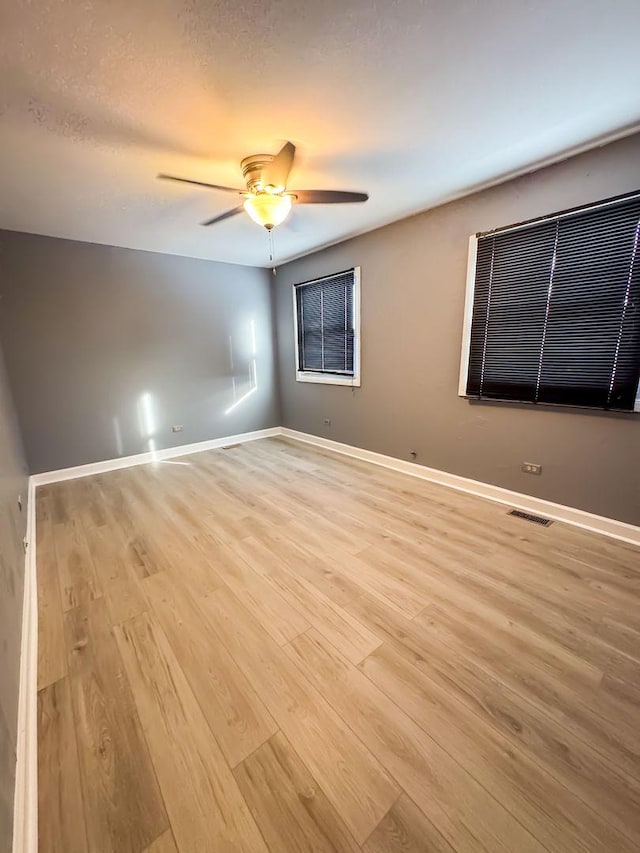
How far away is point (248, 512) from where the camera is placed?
109 inches

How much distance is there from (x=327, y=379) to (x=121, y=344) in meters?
2.47

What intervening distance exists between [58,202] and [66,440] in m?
2.27

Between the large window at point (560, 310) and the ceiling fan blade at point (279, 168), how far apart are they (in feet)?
5.41

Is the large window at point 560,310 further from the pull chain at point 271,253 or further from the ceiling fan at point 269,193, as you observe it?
the pull chain at point 271,253

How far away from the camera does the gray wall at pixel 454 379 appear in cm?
221

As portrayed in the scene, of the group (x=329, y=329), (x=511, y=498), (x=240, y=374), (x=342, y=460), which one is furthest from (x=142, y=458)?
(x=511, y=498)

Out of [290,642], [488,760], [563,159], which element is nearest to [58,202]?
[290,642]

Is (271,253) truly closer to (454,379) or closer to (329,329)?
(329,329)

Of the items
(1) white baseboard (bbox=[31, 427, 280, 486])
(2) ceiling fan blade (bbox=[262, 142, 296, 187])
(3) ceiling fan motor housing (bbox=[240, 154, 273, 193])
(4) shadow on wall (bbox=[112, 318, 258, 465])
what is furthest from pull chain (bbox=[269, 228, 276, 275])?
(1) white baseboard (bbox=[31, 427, 280, 486])

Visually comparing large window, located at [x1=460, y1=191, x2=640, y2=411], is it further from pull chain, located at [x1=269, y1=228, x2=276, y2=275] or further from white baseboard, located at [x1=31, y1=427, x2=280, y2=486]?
white baseboard, located at [x1=31, y1=427, x2=280, y2=486]

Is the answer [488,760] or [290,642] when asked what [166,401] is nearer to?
[290,642]

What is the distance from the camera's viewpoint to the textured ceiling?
121 centimetres

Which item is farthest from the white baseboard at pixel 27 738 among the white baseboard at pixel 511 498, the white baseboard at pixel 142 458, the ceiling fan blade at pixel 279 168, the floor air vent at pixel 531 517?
the white baseboard at pixel 511 498

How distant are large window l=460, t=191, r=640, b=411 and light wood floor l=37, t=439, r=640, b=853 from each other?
1.09 meters
